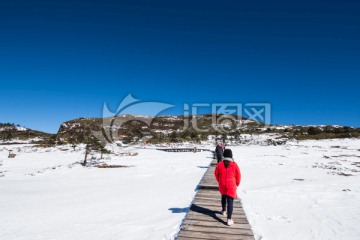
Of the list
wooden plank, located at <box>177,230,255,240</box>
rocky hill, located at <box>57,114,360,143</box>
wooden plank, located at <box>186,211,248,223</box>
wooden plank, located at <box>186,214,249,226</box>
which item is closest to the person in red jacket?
wooden plank, located at <box>186,214,249,226</box>

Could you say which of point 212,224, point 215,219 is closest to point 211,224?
point 212,224

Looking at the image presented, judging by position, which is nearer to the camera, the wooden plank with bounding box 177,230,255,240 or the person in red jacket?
the wooden plank with bounding box 177,230,255,240

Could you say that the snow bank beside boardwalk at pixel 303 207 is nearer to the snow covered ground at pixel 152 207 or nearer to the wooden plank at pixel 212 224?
the snow covered ground at pixel 152 207

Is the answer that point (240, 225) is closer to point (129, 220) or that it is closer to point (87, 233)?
point (129, 220)

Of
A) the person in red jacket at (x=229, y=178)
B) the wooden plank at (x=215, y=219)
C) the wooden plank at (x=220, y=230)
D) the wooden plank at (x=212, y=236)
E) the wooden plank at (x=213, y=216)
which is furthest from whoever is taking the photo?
the wooden plank at (x=213, y=216)

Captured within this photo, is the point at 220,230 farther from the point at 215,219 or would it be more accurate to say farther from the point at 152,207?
the point at 152,207

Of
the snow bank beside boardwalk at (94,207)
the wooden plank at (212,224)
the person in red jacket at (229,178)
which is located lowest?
the snow bank beside boardwalk at (94,207)

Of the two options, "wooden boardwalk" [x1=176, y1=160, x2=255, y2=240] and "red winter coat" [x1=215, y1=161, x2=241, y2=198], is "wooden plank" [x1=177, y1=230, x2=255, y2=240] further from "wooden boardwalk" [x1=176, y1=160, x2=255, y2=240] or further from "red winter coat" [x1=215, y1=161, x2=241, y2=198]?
"red winter coat" [x1=215, y1=161, x2=241, y2=198]

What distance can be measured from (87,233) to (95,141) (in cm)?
2092

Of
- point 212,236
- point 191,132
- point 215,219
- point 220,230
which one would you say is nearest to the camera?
point 212,236

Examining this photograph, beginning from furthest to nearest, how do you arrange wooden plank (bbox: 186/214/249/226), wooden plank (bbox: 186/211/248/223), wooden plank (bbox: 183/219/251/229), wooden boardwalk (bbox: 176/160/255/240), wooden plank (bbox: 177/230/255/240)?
wooden plank (bbox: 186/211/248/223) → wooden plank (bbox: 186/214/249/226) → wooden plank (bbox: 183/219/251/229) → wooden boardwalk (bbox: 176/160/255/240) → wooden plank (bbox: 177/230/255/240)

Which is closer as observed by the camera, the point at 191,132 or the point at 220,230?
the point at 220,230

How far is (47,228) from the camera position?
7480 millimetres

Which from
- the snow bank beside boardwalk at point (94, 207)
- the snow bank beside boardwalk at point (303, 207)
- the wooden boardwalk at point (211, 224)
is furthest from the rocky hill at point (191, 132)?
the wooden boardwalk at point (211, 224)
